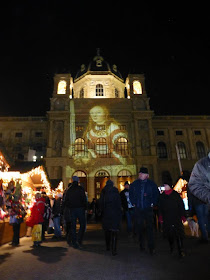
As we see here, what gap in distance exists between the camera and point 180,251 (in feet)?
14.8

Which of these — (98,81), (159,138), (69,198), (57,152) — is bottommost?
(69,198)

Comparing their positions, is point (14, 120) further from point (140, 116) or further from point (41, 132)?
point (140, 116)

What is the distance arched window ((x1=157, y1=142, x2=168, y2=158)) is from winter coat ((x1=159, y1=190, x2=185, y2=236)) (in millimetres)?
29398

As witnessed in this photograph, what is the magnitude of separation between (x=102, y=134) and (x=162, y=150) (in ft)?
33.2

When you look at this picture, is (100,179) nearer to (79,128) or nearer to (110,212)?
(79,128)

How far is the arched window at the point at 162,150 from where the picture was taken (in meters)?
33.7

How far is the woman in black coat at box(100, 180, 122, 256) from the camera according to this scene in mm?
5293

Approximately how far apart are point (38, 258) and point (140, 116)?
2754 cm

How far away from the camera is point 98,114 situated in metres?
31.1

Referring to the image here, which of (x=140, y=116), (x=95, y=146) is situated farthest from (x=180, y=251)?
(x=140, y=116)

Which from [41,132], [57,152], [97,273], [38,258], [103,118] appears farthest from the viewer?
[41,132]

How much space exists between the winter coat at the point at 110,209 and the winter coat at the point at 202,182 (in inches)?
123

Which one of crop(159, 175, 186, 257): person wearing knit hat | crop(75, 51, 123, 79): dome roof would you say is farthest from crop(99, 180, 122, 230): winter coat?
crop(75, 51, 123, 79): dome roof

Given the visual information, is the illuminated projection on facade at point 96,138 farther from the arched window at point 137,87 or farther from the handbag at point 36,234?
the handbag at point 36,234
